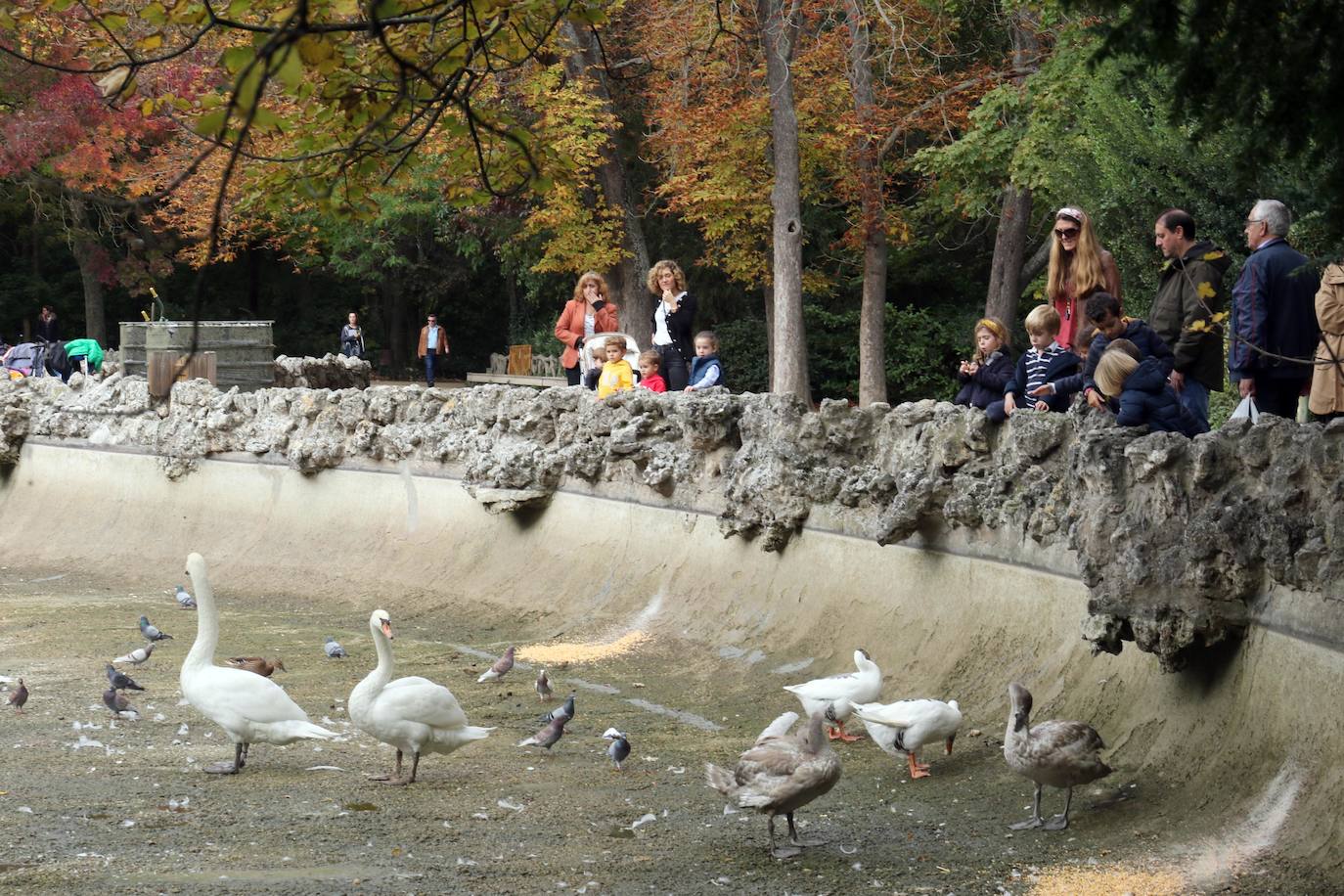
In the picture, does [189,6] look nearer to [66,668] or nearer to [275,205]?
[275,205]

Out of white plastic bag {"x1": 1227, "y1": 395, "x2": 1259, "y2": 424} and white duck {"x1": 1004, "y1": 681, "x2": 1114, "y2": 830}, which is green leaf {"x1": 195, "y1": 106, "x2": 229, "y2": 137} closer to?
white duck {"x1": 1004, "y1": 681, "x2": 1114, "y2": 830}

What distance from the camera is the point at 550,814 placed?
7.74 metres

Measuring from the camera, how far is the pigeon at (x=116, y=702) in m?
9.58

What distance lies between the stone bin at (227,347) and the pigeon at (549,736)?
12.7m

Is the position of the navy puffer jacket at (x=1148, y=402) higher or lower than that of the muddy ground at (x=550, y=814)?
higher

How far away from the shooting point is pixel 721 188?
86.1 ft

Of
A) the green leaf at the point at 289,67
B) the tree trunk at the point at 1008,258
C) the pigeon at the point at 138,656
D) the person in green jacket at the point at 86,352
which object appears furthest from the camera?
the person in green jacket at the point at 86,352

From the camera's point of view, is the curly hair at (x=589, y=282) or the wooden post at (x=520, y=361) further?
the wooden post at (x=520, y=361)

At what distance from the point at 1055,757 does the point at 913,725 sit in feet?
3.38

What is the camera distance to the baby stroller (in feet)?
48.2

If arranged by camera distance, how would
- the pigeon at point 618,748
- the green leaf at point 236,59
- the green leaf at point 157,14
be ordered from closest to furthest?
1. the green leaf at point 236,59
2. the green leaf at point 157,14
3. the pigeon at point 618,748

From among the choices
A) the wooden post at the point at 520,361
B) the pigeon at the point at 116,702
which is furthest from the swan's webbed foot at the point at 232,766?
the wooden post at the point at 520,361

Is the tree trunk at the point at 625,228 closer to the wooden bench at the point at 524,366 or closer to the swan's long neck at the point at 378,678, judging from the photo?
the wooden bench at the point at 524,366

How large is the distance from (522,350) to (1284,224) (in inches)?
1108
